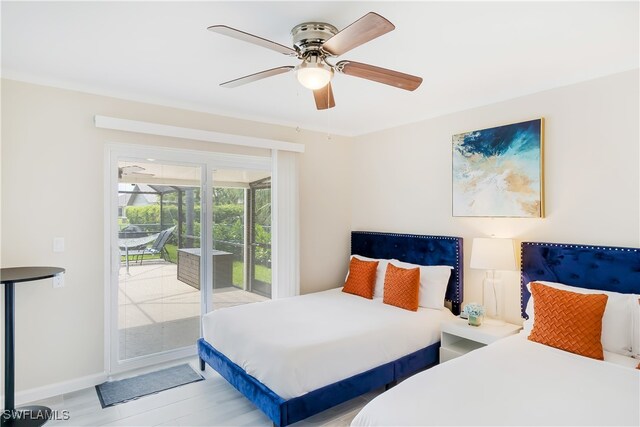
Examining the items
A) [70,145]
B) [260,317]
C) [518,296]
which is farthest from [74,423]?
[518,296]

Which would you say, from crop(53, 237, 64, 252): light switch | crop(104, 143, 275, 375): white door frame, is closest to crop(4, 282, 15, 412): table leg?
crop(53, 237, 64, 252): light switch

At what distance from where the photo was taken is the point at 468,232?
361cm

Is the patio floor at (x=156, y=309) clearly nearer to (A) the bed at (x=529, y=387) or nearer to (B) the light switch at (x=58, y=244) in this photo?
(B) the light switch at (x=58, y=244)

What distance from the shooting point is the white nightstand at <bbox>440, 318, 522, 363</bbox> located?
2.97 m

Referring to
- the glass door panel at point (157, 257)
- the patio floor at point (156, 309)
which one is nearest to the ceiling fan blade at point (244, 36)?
the glass door panel at point (157, 257)

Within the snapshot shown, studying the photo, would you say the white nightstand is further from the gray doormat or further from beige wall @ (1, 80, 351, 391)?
beige wall @ (1, 80, 351, 391)

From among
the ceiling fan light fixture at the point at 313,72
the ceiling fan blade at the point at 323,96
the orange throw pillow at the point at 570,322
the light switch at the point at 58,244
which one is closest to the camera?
the ceiling fan light fixture at the point at 313,72

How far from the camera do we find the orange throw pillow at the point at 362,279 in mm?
3876

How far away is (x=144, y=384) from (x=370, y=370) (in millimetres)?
1958

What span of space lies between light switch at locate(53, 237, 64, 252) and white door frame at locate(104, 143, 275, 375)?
31cm

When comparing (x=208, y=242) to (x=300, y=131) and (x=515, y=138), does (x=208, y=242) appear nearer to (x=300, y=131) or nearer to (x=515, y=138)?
(x=300, y=131)

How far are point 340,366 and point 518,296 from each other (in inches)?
70.6

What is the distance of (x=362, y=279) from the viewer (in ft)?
12.9

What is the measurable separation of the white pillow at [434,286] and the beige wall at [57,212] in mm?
2842
